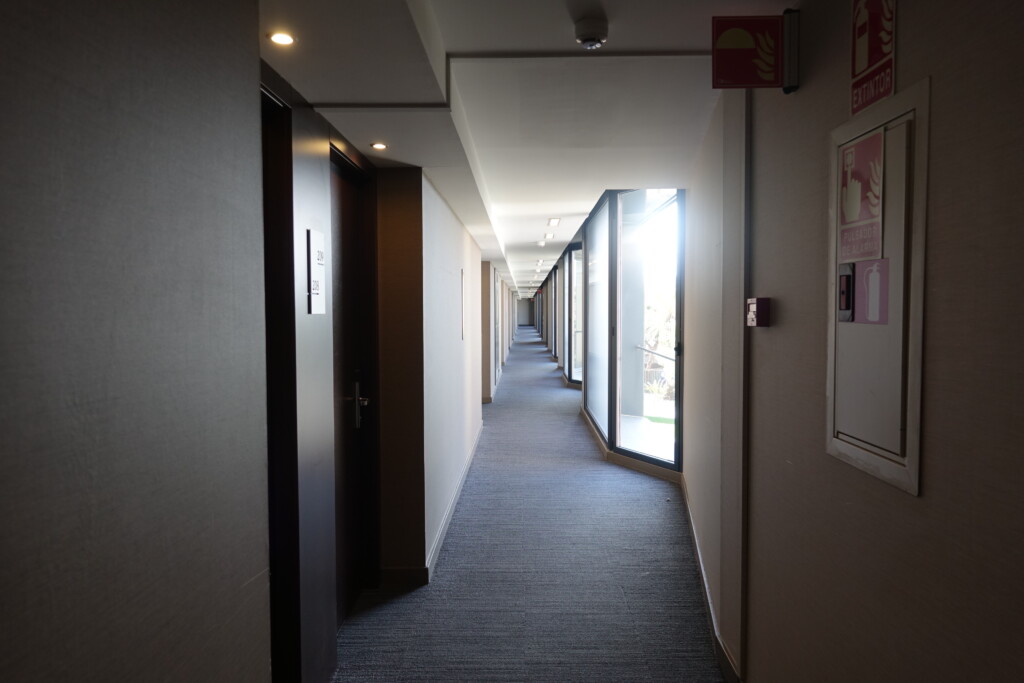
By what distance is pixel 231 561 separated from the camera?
3.26ft

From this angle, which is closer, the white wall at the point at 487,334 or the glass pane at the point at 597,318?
the glass pane at the point at 597,318

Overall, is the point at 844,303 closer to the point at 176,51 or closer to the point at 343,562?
the point at 176,51

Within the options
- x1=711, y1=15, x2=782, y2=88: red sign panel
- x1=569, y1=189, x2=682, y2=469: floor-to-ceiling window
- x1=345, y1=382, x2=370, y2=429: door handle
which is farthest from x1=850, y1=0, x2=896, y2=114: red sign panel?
x1=569, y1=189, x2=682, y2=469: floor-to-ceiling window

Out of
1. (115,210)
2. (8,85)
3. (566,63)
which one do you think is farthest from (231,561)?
(566,63)

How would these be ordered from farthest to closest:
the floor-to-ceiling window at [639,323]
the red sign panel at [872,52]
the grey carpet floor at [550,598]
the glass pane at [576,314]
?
the glass pane at [576,314] < the floor-to-ceiling window at [639,323] < the grey carpet floor at [550,598] < the red sign panel at [872,52]

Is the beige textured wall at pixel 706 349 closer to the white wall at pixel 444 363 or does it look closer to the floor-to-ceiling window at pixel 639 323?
the floor-to-ceiling window at pixel 639 323

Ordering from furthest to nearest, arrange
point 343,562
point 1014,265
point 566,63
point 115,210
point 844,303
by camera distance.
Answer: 1. point 343,562
2. point 566,63
3. point 844,303
4. point 1014,265
5. point 115,210

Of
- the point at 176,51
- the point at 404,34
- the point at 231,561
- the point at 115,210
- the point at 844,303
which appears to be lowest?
the point at 231,561

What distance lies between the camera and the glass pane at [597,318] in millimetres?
5965

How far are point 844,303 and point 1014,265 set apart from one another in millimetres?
444

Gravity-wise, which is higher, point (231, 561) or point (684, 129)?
point (684, 129)

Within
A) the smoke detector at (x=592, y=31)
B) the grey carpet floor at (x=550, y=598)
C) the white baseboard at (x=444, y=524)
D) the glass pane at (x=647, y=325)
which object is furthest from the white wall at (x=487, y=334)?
the smoke detector at (x=592, y=31)

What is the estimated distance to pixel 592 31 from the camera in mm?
1772

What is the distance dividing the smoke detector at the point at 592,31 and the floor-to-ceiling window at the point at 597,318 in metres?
3.67
